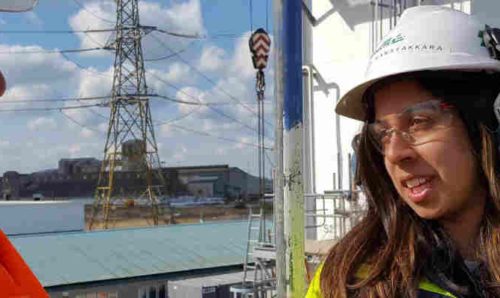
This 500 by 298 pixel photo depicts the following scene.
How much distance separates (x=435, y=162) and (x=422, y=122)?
4.5 inches

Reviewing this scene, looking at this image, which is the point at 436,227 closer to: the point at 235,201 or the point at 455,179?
the point at 455,179

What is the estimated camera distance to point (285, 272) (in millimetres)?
6441

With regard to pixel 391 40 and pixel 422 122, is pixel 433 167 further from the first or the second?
pixel 391 40

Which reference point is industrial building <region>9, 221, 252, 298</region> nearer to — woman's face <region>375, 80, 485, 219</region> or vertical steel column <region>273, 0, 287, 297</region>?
vertical steel column <region>273, 0, 287, 297</region>

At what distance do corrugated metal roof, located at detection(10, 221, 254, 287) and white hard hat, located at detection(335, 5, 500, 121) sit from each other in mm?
14005

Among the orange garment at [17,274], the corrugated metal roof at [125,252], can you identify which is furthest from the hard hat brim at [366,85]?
the corrugated metal roof at [125,252]

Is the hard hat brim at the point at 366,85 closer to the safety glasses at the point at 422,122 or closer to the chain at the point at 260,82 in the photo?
the safety glasses at the point at 422,122

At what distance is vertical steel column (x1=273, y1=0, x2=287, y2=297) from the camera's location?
6.24 metres

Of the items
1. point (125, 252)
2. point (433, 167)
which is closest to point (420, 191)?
point (433, 167)

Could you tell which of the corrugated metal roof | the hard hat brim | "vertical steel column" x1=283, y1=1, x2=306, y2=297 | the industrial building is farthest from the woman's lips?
the corrugated metal roof

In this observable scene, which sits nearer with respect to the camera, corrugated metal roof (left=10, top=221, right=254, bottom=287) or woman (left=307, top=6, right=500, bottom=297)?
woman (left=307, top=6, right=500, bottom=297)

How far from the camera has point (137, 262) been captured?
57.1 ft

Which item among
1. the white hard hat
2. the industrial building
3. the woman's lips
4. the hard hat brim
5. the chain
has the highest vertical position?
the chain

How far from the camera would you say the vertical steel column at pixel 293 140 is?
20.5 ft
